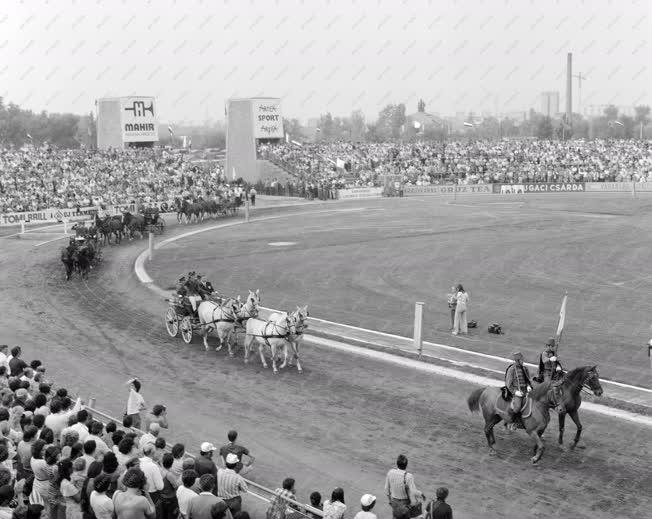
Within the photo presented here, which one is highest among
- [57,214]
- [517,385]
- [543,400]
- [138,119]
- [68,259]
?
[138,119]

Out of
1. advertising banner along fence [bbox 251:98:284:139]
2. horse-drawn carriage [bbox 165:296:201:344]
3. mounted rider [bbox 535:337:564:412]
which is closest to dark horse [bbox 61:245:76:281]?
horse-drawn carriage [bbox 165:296:201:344]

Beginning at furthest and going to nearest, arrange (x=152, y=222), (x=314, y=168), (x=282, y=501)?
(x=314, y=168) < (x=152, y=222) < (x=282, y=501)

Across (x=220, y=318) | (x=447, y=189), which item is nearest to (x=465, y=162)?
(x=447, y=189)

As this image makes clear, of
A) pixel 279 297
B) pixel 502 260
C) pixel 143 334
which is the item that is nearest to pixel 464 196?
pixel 502 260

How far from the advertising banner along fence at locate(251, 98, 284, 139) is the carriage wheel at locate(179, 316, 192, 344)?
168ft

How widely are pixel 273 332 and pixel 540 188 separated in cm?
5643

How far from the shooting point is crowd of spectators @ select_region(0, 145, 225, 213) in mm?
50225

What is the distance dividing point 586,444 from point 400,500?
15.2ft

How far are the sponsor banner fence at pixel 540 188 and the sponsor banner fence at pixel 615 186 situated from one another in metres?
0.85

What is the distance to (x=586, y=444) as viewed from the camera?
519 inches

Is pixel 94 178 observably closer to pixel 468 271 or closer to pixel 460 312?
pixel 468 271

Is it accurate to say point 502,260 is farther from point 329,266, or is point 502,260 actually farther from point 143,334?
point 143,334

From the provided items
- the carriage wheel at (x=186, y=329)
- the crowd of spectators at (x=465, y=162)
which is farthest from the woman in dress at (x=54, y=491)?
the crowd of spectators at (x=465, y=162)

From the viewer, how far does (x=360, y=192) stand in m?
66.2
